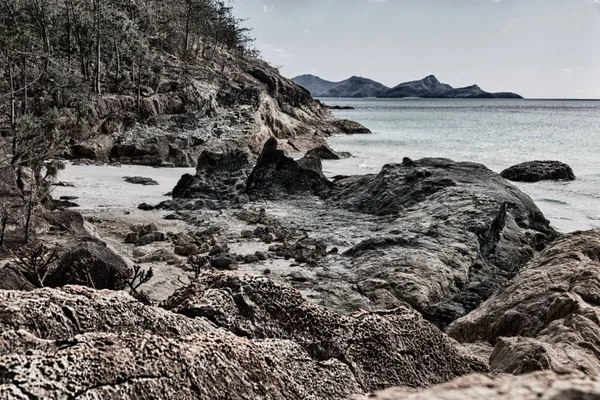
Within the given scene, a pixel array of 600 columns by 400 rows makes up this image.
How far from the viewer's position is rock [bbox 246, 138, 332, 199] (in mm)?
16484

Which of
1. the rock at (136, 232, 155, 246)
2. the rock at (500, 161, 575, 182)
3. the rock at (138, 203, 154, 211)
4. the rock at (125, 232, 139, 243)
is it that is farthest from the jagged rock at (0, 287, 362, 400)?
the rock at (500, 161, 575, 182)

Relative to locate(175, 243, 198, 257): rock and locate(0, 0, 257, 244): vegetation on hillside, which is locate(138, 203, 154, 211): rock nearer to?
locate(0, 0, 257, 244): vegetation on hillside

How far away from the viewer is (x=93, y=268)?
7023 mm

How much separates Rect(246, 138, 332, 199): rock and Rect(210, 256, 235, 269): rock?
6.07 metres

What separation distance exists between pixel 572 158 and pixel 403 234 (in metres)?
30.8

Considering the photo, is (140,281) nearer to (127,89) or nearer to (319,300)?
(319,300)

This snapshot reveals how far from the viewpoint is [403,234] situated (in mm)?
10266

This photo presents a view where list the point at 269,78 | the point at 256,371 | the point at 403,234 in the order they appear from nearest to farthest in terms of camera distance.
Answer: the point at 256,371, the point at 403,234, the point at 269,78

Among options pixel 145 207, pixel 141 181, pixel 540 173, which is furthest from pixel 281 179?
pixel 540 173

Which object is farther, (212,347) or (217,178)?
(217,178)

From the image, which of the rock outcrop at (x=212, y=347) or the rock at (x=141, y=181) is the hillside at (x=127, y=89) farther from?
the rock outcrop at (x=212, y=347)

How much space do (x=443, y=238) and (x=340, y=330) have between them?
25.2 feet

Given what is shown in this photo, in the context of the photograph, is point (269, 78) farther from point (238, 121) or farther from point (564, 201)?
point (564, 201)

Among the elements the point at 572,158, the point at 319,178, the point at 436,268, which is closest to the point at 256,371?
the point at 436,268
